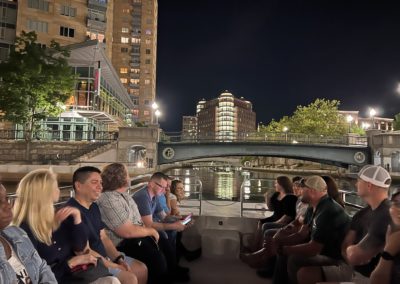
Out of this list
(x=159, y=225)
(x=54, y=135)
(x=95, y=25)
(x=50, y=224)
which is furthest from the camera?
(x=95, y=25)

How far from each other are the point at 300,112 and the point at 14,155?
46.8 m

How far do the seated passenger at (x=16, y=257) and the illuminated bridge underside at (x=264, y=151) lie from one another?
106ft

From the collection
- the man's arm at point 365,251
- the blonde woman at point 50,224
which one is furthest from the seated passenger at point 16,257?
the man's arm at point 365,251

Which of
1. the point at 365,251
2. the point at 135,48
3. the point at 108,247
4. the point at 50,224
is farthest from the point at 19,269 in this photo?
the point at 135,48

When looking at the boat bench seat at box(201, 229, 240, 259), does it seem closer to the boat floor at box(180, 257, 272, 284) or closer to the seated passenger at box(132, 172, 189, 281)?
the boat floor at box(180, 257, 272, 284)

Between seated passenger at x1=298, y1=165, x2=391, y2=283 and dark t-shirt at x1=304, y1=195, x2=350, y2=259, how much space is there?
321mm

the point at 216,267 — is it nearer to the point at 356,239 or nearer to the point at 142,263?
the point at 142,263

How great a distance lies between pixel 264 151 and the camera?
3616 centimetres

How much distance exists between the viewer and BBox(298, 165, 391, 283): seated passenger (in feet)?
9.07

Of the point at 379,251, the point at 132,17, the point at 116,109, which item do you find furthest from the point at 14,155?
the point at 132,17

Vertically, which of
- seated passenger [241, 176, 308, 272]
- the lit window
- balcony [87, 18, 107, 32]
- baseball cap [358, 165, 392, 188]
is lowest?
seated passenger [241, 176, 308, 272]

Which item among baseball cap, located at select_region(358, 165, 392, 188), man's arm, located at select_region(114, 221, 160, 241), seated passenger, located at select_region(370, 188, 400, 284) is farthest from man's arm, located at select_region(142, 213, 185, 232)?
seated passenger, located at select_region(370, 188, 400, 284)

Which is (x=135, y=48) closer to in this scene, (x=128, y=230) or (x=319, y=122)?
(x=319, y=122)

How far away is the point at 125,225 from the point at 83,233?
0.80 m
